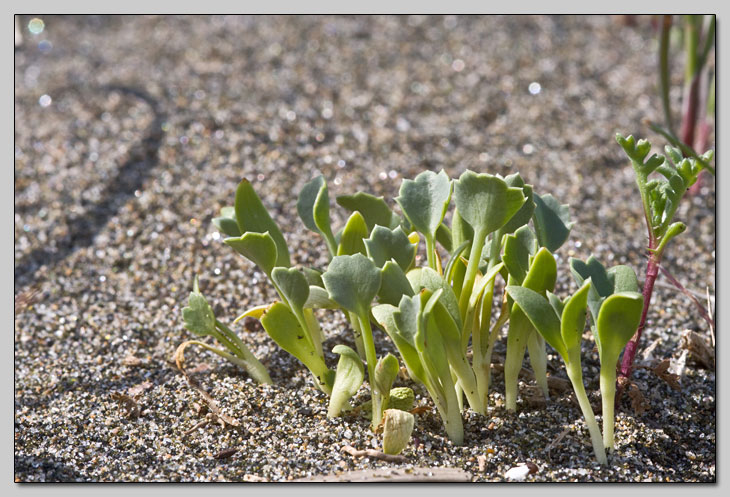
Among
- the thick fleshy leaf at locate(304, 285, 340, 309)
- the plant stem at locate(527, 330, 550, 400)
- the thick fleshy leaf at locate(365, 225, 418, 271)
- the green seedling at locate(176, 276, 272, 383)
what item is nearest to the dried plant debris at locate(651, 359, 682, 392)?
the plant stem at locate(527, 330, 550, 400)

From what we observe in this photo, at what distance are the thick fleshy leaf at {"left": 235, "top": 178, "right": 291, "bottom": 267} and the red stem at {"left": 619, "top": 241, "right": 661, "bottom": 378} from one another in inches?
25.6

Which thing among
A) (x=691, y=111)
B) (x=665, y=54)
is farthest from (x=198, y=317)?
(x=691, y=111)

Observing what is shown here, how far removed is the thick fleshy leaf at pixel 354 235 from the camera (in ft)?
4.69

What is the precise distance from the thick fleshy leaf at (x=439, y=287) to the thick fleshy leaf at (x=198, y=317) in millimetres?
411

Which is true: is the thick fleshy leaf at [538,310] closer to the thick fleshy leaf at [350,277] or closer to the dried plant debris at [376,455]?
the thick fleshy leaf at [350,277]

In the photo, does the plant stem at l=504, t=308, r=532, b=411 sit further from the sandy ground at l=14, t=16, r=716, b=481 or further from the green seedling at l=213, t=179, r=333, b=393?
the green seedling at l=213, t=179, r=333, b=393

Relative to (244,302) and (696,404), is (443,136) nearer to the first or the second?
(244,302)

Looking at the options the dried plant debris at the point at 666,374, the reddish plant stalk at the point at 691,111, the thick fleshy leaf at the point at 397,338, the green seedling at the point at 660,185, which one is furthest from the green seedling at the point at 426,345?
the reddish plant stalk at the point at 691,111

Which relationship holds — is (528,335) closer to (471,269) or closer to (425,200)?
(471,269)

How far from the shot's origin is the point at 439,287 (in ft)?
4.36

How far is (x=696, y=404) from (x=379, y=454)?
665 mm

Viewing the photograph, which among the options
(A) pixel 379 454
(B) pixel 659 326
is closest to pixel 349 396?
(A) pixel 379 454

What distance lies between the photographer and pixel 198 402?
155cm

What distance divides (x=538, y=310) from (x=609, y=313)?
11cm
